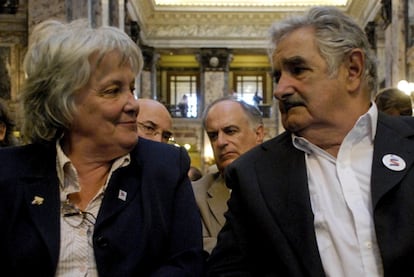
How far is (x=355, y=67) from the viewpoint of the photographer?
7.36ft

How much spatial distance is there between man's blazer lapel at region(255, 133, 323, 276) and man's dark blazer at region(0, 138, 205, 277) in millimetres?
289

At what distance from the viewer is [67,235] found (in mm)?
2098

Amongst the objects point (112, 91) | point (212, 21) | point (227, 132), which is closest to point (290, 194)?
point (112, 91)

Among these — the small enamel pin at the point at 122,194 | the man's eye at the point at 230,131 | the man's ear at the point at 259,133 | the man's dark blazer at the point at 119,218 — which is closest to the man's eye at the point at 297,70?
the man's dark blazer at the point at 119,218

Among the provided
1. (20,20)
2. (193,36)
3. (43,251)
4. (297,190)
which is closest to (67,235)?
(43,251)

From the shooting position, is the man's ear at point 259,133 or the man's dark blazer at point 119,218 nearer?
the man's dark blazer at point 119,218

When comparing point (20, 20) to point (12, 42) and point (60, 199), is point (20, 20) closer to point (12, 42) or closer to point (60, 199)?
point (12, 42)

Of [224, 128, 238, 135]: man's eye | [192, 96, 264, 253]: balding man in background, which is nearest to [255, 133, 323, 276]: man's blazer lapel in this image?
[192, 96, 264, 253]: balding man in background

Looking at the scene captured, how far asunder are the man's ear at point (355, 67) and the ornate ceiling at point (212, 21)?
20.7m

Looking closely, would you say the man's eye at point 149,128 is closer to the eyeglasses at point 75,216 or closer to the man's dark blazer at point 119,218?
the man's dark blazer at point 119,218

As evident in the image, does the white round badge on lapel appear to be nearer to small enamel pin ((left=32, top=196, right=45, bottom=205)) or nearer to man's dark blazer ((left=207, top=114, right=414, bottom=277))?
man's dark blazer ((left=207, top=114, right=414, bottom=277))

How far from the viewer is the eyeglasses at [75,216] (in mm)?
2129

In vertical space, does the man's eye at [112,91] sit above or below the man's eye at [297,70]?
below

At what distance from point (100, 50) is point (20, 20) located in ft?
34.3
